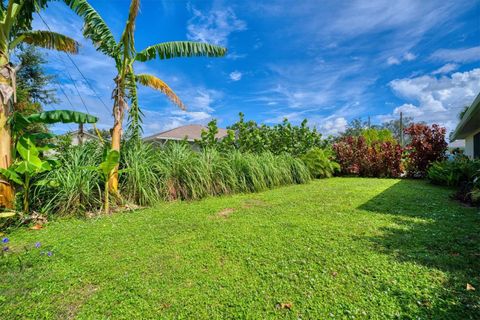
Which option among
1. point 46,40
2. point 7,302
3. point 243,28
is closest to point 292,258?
point 7,302

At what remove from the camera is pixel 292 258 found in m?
2.65

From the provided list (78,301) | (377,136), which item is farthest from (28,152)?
(377,136)

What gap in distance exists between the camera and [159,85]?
6.75 m

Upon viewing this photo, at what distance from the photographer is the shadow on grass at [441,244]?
186cm

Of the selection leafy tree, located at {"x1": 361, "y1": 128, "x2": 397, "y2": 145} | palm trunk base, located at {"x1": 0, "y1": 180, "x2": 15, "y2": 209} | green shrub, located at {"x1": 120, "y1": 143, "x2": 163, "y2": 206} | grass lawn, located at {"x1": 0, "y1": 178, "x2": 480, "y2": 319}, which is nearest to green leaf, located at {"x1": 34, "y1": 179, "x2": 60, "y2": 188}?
palm trunk base, located at {"x1": 0, "y1": 180, "x2": 15, "y2": 209}

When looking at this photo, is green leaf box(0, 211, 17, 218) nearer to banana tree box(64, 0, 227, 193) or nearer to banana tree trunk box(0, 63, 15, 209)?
banana tree trunk box(0, 63, 15, 209)

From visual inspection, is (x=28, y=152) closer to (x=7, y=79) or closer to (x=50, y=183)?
(x=50, y=183)

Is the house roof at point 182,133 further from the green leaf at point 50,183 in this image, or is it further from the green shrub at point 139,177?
the green leaf at point 50,183

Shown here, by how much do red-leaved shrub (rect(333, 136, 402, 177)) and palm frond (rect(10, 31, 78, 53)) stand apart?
1164 cm

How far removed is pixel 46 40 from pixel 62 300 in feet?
22.2

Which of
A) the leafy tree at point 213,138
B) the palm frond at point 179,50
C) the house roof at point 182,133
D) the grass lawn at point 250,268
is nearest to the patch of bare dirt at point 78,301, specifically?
the grass lawn at point 250,268

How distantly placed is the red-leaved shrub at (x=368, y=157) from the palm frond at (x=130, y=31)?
10228mm

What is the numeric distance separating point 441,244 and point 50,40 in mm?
9332

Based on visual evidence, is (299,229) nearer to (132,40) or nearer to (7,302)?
(7,302)
